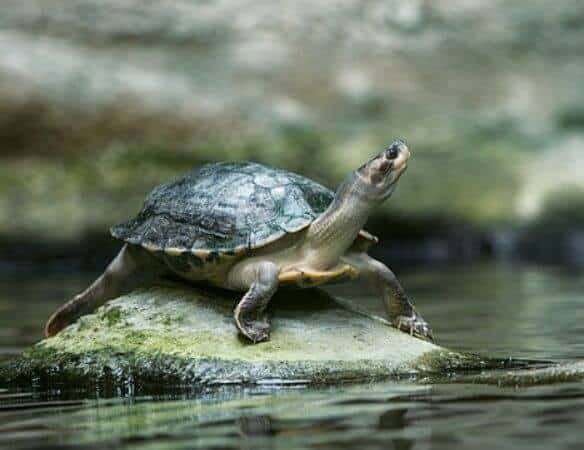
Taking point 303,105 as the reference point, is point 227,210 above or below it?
below

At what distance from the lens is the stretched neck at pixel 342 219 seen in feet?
14.1

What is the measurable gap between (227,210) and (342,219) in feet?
1.60

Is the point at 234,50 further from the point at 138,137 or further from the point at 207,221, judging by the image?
the point at 207,221

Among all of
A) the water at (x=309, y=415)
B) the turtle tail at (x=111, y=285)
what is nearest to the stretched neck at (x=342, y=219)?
the water at (x=309, y=415)


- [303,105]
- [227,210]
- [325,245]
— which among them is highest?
[303,105]

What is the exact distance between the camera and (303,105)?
47.9ft

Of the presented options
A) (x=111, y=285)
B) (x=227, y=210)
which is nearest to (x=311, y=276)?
(x=227, y=210)

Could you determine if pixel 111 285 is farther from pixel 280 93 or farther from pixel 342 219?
pixel 280 93

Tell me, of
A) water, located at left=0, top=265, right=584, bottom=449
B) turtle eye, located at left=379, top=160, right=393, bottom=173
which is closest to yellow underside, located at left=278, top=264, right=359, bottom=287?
turtle eye, located at left=379, top=160, right=393, bottom=173

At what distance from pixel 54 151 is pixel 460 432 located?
12.4m

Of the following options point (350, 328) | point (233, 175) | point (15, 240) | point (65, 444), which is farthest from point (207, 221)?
point (15, 240)

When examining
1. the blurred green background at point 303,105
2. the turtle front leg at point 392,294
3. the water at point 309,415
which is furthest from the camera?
the blurred green background at point 303,105

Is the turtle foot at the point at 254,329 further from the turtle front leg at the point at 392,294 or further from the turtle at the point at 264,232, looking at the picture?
the turtle front leg at the point at 392,294

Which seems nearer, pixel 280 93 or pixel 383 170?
pixel 383 170
